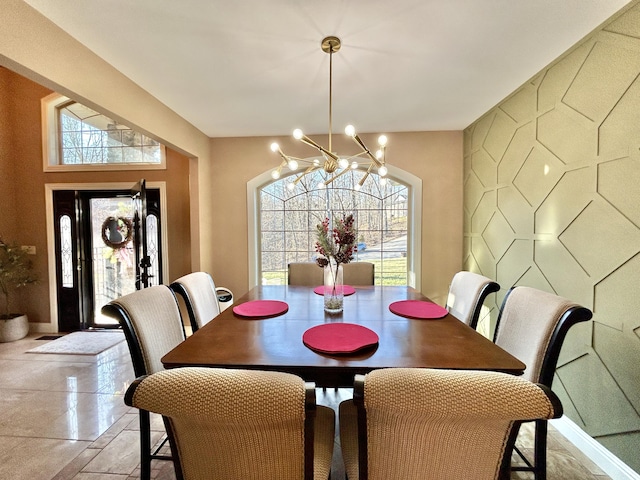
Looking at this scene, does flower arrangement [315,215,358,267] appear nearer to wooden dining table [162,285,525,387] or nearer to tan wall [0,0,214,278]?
wooden dining table [162,285,525,387]

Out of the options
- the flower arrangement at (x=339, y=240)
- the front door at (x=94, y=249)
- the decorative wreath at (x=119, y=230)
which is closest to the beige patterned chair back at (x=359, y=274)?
the flower arrangement at (x=339, y=240)

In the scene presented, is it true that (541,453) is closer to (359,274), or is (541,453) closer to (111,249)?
(359,274)

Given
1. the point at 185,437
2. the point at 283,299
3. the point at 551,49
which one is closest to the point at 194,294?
the point at 283,299

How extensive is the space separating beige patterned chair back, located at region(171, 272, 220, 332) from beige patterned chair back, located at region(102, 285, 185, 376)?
133mm

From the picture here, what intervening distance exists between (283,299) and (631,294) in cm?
203

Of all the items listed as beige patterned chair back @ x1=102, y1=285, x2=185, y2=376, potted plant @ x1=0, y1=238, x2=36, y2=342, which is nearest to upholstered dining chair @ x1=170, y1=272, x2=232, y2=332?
beige patterned chair back @ x1=102, y1=285, x2=185, y2=376

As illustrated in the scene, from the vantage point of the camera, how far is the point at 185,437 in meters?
0.84

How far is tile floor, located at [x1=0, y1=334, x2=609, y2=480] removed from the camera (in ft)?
5.28

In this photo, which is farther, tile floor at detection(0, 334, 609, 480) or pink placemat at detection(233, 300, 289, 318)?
pink placemat at detection(233, 300, 289, 318)

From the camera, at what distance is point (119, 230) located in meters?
3.75

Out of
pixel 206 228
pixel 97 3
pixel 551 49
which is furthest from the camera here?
pixel 206 228

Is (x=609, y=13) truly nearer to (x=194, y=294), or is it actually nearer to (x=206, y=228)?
(x=194, y=294)

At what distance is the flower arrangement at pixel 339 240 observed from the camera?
1.74m

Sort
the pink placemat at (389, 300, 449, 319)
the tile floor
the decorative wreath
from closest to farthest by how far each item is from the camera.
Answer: the tile floor < the pink placemat at (389, 300, 449, 319) < the decorative wreath
